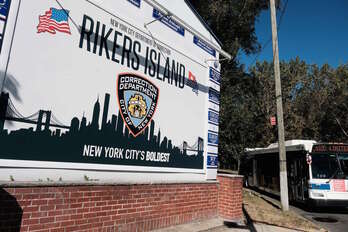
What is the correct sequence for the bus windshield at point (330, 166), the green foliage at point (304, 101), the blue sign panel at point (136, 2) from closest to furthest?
the blue sign panel at point (136, 2) < the bus windshield at point (330, 166) < the green foliage at point (304, 101)

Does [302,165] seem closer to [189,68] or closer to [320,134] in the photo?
[189,68]

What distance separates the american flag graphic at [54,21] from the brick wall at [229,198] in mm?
6080

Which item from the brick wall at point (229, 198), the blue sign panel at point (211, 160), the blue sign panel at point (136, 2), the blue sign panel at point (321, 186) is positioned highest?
the blue sign panel at point (136, 2)

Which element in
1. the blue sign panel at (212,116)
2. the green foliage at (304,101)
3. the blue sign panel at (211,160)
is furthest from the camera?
the green foliage at (304,101)

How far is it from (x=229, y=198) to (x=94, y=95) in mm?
5173

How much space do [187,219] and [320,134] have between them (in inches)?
1352

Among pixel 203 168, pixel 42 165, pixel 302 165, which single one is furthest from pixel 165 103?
pixel 302 165

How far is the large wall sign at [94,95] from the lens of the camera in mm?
4223

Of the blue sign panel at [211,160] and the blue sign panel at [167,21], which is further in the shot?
the blue sign panel at [211,160]

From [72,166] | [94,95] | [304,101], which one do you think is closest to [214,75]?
[94,95]

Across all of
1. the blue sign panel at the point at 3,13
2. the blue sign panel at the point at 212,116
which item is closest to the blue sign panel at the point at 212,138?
the blue sign panel at the point at 212,116

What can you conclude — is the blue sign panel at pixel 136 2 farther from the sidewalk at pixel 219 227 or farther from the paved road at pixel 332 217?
the paved road at pixel 332 217

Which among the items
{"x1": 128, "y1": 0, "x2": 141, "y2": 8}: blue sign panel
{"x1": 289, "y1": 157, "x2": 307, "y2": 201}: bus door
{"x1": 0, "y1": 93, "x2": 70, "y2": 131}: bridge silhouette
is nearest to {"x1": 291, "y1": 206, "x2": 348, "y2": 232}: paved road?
{"x1": 289, "y1": 157, "x2": 307, "y2": 201}: bus door

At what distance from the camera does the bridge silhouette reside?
155 inches
